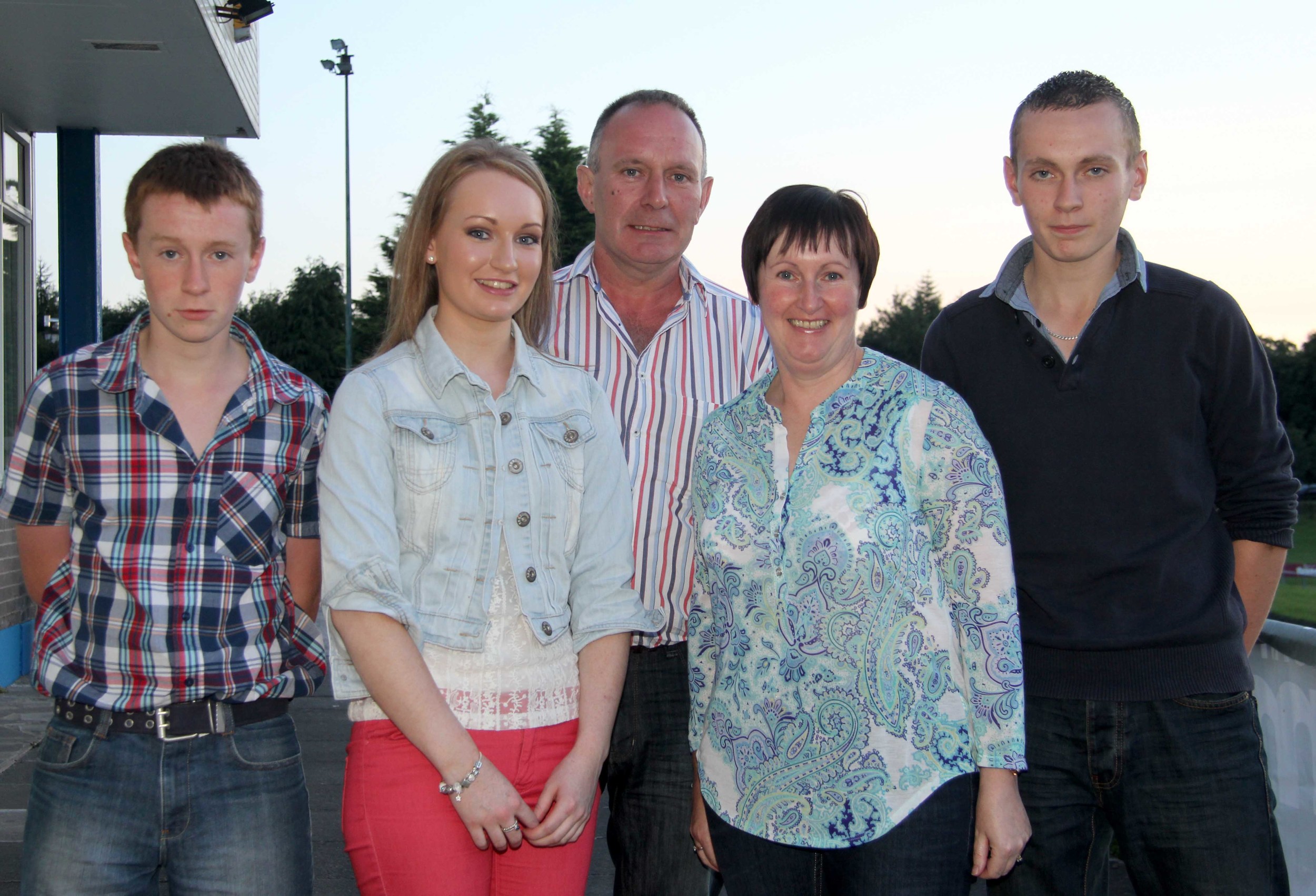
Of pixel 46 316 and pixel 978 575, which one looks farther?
pixel 46 316

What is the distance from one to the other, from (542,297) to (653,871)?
1461mm

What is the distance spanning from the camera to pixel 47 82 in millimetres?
7629

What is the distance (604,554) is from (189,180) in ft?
3.62

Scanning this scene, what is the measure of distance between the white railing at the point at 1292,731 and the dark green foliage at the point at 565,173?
23151 millimetres

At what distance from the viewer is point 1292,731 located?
9.80ft

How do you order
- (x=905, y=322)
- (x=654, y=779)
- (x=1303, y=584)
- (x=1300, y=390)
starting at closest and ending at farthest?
(x=654, y=779), (x=1303, y=584), (x=1300, y=390), (x=905, y=322)

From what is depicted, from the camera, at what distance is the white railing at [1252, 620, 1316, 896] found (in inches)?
114

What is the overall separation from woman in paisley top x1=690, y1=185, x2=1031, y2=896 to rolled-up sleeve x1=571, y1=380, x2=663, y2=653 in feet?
0.58

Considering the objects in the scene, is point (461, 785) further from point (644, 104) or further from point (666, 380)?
point (644, 104)

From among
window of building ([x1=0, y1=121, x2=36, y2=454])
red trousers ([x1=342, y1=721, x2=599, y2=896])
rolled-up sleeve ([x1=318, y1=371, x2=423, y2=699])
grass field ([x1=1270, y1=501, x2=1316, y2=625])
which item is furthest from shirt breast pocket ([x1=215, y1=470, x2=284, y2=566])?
grass field ([x1=1270, y1=501, x2=1316, y2=625])

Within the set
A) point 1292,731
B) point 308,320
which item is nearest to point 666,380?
point 1292,731

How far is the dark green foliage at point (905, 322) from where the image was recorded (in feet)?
185

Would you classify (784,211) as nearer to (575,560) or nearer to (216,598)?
(575,560)

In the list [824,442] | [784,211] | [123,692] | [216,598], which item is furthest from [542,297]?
[123,692]
